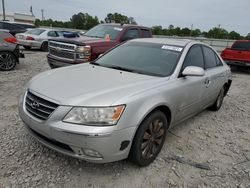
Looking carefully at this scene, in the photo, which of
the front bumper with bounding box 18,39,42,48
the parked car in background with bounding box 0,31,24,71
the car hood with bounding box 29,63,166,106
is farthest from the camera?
the front bumper with bounding box 18,39,42,48

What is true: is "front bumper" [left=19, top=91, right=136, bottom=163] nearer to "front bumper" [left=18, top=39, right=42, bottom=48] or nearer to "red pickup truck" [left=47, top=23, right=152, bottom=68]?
"red pickup truck" [left=47, top=23, right=152, bottom=68]

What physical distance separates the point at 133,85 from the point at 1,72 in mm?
6276

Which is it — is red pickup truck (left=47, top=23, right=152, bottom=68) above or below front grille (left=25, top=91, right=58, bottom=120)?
above

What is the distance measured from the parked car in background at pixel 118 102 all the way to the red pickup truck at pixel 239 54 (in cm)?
799

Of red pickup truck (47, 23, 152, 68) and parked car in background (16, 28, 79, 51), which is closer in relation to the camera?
red pickup truck (47, 23, 152, 68)

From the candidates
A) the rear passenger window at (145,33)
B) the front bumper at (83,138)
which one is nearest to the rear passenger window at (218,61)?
the front bumper at (83,138)

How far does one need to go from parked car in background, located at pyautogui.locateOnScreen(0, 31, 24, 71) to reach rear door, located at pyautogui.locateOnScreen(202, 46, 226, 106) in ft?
20.4

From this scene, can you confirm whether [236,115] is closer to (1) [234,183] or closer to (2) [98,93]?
(1) [234,183]

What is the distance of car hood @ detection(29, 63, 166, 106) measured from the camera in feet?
8.11

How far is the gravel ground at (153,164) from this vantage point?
8.77 ft

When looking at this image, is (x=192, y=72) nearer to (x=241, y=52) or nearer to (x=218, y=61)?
(x=218, y=61)

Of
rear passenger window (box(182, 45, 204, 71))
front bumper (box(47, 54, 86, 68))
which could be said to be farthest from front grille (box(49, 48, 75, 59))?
rear passenger window (box(182, 45, 204, 71))

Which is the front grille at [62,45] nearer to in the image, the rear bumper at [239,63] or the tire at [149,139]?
the tire at [149,139]

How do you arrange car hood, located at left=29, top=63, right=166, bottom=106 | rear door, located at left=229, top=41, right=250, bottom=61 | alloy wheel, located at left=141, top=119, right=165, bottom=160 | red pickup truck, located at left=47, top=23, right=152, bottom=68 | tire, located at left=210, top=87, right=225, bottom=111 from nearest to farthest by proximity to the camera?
car hood, located at left=29, top=63, right=166, bottom=106
alloy wheel, located at left=141, top=119, right=165, bottom=160
tire, located at left=210, top=87, right=225, bottom=111
red pickup truck, located at left=47, top=23, right=152, bottom=68
rear door, located at left=229, top=41, right=250, bottom=61
